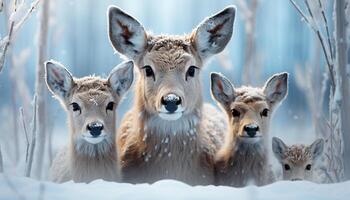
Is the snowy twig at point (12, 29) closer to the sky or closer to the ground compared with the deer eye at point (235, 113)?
closer to the sky

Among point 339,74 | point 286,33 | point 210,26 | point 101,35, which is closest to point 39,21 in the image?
point 101,35

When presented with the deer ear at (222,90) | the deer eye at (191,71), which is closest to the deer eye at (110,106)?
the deer eye at (191,71)

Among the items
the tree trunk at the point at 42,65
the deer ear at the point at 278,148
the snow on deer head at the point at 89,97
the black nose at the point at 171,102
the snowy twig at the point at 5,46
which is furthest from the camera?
the tree trunk at the point at 42,65

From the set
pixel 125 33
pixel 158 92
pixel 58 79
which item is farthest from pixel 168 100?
pixel 58 79

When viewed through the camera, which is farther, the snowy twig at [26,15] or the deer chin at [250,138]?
the snowy twig at [26,15]

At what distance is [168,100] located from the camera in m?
4.01

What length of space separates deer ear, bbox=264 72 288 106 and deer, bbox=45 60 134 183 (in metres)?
0.73

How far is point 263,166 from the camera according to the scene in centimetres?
445

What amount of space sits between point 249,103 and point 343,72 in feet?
1.89

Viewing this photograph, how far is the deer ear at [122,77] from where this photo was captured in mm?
4277

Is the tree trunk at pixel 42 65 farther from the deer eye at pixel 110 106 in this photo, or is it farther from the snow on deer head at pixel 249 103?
the snow on deer head at pixel 249 103

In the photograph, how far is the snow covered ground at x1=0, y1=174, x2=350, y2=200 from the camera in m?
3.81

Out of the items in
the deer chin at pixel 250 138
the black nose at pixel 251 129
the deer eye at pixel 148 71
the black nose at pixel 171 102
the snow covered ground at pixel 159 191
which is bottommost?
the snow covered ground at pixel 159 191

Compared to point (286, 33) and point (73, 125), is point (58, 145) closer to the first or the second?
point (73, 125)
